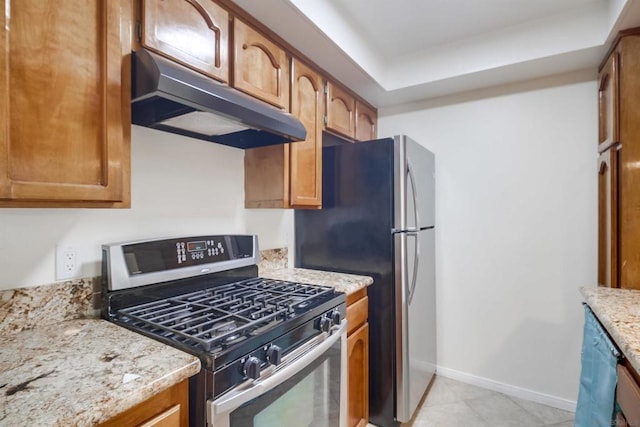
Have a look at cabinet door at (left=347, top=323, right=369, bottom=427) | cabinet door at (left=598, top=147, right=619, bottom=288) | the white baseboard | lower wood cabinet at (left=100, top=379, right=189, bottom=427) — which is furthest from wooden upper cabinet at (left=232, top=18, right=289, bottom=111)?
the white baseboard

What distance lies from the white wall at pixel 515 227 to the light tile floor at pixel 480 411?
103mm

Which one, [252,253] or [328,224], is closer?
[252,253]

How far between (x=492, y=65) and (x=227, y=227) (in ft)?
6.29

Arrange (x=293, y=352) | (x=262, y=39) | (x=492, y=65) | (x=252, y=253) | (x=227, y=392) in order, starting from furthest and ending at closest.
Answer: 1. (x=492, y=65)
2. (x=252, y=253)
3. (x=262, y=39)
4. (x=293, y=352)
5. (x=227, y=392)

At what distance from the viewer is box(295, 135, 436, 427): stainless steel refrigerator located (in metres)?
1.84

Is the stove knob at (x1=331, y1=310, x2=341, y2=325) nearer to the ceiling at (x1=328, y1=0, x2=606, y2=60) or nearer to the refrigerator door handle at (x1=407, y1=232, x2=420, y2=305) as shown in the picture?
the refrigerator door handle at (x1=407, y1=232, x2=420, y2=305)

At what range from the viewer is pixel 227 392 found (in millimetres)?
875

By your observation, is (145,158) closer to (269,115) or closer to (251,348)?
(269,115)

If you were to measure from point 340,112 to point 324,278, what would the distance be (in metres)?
1.15

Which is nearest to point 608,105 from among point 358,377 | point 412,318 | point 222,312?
point 412,318

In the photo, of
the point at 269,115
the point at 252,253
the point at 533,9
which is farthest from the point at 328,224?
the point at 533,9

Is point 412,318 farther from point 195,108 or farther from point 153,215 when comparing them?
point 195,108

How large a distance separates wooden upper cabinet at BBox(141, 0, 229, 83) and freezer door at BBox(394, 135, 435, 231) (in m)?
1.03

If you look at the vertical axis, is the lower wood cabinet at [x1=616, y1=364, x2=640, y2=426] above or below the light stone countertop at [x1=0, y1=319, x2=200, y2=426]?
below
